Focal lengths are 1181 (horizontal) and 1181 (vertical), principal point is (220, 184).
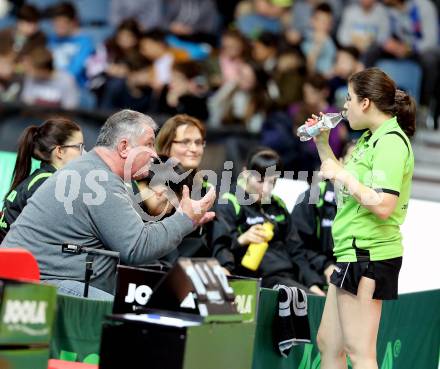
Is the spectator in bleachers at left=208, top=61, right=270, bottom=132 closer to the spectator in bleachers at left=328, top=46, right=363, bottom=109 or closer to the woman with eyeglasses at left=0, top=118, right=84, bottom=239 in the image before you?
the spectator in bleachers at left=328, top=46, right=363, bottom=109

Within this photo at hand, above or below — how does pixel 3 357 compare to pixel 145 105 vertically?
below

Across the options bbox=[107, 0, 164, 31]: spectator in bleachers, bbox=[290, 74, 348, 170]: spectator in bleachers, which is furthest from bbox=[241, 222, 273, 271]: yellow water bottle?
bbox=[107, 0, 164, 31]: spectator in bleachers

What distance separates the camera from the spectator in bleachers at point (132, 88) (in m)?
12.9

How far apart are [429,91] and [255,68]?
6.17ft

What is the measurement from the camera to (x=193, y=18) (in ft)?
49.8

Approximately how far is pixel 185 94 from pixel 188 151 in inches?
173

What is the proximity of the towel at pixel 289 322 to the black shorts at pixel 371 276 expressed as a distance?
71 centimetres

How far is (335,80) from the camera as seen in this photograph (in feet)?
41.0

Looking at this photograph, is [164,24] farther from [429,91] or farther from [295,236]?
[295,236]

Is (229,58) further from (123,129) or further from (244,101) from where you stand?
(123,129)

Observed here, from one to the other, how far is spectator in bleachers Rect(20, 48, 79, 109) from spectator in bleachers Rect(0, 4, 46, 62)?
401 millimetres

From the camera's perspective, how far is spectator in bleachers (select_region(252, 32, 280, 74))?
537 inches

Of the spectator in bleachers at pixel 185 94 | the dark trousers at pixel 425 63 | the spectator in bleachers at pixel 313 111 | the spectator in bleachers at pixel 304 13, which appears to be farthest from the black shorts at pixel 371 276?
the spectator in bleachers at pixel 304 13

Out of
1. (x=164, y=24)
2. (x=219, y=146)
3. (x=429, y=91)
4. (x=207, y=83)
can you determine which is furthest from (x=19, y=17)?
(x=429, y=91)
